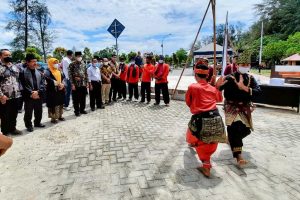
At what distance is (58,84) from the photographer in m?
7.48

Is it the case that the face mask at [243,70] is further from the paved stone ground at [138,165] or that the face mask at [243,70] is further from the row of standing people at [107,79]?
the row of standing people at [107,79]

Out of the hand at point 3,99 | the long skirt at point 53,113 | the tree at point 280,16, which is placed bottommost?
the long skirt at point 53,113

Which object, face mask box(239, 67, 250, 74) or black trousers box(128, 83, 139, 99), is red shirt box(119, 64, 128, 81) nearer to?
black trousers box(128, 83, 139, 99)

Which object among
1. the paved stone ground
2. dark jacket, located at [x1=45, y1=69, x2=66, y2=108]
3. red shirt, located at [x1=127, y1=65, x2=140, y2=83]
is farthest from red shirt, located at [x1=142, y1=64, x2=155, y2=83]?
dark jacket, located at [x1=45, y1=69, x2=66, y2=108]

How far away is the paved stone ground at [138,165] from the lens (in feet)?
12.0

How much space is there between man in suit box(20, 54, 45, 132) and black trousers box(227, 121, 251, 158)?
4.80 metres

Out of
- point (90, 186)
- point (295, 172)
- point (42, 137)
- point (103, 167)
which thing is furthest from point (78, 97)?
point (295, 172)

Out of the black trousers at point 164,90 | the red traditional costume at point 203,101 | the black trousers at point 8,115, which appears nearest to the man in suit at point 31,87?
the black trousers at point 8,115

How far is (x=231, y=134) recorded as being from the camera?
180 inches

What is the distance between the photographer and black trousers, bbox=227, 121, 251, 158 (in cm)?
446

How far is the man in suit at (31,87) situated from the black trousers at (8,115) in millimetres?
355

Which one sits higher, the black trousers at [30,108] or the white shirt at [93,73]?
the white shirt at [93,73]

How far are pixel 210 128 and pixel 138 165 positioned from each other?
4.67ft

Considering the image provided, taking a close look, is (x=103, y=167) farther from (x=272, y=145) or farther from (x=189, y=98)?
(x=272, y=145)
